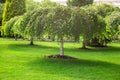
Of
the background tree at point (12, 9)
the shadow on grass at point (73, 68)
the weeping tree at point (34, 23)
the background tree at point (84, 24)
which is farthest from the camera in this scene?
the background tree at point (12, 9)

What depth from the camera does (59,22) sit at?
1052 centimetres

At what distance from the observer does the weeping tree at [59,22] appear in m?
Result: 10.3

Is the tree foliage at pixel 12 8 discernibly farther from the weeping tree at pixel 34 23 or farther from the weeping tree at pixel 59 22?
the weeping tree at pixel 59 22

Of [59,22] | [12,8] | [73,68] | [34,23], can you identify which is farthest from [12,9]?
[73,68]

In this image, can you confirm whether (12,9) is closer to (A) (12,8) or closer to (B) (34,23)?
(A) (12,8)

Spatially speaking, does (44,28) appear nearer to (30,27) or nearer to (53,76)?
(30,27)

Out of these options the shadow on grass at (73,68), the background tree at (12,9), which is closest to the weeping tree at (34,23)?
the shadow on grass at (73,68)

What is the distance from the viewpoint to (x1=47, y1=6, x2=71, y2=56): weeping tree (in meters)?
10.3

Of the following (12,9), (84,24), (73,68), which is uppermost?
(12,9)

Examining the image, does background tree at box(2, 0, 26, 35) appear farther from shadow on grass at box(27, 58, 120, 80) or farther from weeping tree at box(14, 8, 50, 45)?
shadow on grass at box(27, 58, 120, 80)

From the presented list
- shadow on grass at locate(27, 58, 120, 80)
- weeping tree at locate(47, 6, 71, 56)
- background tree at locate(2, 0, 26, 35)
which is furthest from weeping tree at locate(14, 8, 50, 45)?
background tree at locate(2, 0, 26, 35)

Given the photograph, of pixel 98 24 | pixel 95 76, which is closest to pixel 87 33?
pixel 98 24

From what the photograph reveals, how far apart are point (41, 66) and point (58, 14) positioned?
90.7 inches

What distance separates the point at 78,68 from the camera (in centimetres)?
926
